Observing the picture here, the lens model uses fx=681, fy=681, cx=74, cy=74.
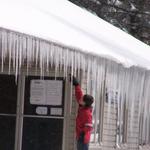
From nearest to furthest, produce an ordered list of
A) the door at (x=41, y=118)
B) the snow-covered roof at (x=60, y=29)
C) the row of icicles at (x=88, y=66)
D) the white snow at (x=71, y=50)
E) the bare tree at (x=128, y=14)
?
1. the row of icicles at (x=88, y=66)
2. the white snow at (x=71, y=50)
3. the snow-covered roof at (x=60, y=29)
4. the door at (x=41, y=118)
5. the bare tree at (x=128, y=14)

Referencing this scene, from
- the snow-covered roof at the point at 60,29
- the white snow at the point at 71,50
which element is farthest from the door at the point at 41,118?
the white snow at the point at 71,50

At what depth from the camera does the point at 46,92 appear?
12.5m

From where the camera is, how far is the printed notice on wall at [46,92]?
12445 mm

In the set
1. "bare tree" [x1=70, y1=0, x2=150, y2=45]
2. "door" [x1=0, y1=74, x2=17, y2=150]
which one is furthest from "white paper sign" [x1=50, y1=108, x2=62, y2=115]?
"bare tree" [x1=70, y1=0, x2=150, y2=45]

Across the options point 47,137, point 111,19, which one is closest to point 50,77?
point 47,137

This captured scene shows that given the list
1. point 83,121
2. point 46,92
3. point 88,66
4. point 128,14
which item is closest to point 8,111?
point 46,92

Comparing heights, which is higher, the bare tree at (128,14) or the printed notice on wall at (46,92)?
the bare tree at (128,14)

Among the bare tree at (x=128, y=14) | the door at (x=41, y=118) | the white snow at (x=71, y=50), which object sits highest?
the bare tree at (x=128, y=14)

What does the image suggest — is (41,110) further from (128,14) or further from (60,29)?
(128,14)

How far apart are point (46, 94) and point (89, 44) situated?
476cm

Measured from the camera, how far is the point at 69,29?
8.21 meters

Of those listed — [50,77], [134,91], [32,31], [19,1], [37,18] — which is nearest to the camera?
[32,31]

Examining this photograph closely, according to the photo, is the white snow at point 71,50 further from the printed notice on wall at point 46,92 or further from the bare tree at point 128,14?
the bare tree at point 128,14

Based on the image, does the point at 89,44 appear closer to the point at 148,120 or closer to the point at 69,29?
the point at 69,29
